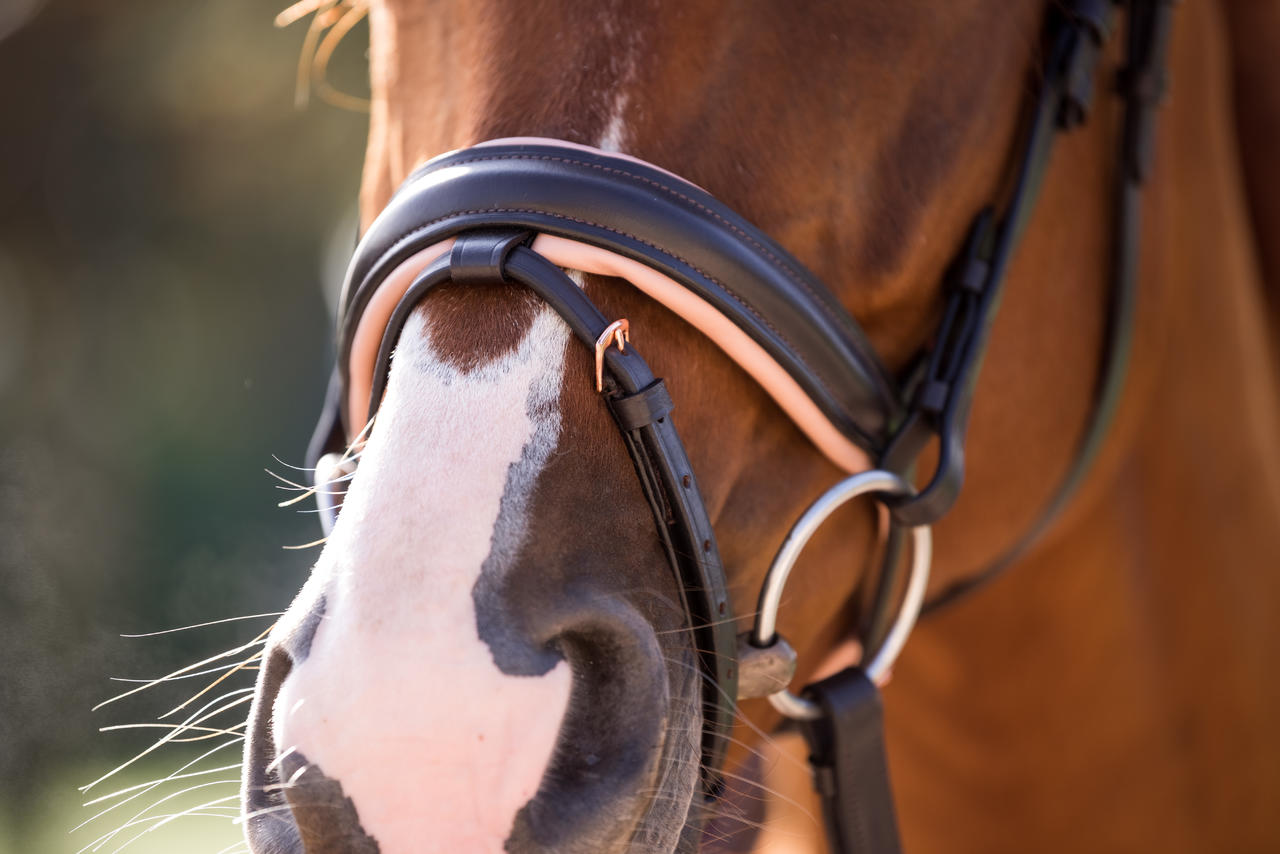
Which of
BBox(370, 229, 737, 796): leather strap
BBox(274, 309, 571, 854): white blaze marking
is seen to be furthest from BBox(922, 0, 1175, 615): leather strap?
BBox(274, 309, 571, 854): white blaze marking

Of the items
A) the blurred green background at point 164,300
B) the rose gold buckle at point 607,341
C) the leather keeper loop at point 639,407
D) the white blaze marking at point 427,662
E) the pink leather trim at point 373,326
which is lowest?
the white blaze marking at point 427,662

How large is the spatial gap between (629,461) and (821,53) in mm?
500

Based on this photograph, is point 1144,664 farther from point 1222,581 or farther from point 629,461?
point 629,461

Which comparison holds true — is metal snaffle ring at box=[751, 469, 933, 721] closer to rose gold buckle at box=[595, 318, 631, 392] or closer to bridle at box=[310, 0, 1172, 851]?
bridle at box=[310, 0, 1172, 851]

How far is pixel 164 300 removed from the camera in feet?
25.0

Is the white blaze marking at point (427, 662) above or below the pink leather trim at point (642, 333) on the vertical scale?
below

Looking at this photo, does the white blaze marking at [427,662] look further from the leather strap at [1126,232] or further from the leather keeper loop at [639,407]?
the leather strap at [1126,232]

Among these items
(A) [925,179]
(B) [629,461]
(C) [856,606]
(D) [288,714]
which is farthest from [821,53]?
(D) [288,714]

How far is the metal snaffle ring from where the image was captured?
45.8 inches

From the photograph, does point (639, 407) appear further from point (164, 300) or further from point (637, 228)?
point (164, 300)

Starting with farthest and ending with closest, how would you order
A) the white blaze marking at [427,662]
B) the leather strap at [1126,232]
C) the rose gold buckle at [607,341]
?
the leather strap at [1126,232]
the rose gold buckle at [607,341]
the white blaze marking at [427,662]

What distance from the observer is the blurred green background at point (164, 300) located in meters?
5.64

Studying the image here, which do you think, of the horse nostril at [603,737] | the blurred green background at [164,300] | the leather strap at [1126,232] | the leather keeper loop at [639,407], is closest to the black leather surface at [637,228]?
the leather keeper loop at [639,407]

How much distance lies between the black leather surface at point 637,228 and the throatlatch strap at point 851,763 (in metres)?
0.35
